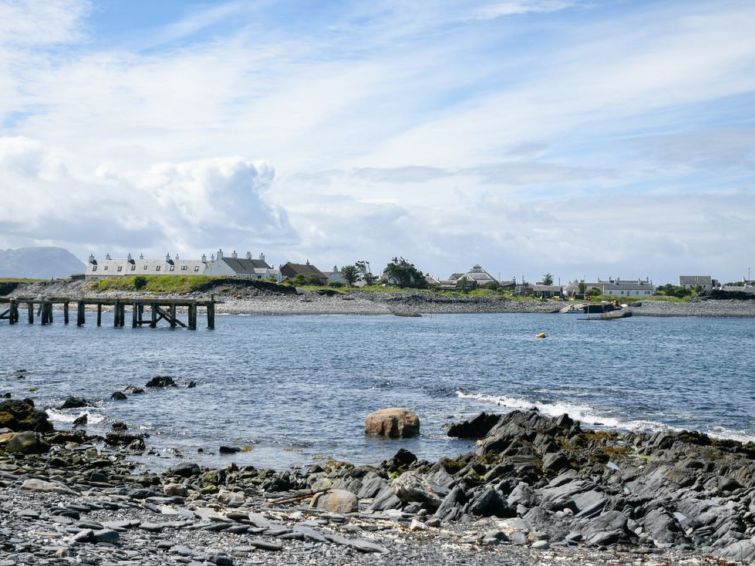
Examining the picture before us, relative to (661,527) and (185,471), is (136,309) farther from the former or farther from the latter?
(661,527)

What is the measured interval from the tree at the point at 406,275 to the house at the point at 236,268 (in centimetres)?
2838

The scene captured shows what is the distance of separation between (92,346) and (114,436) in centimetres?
4547

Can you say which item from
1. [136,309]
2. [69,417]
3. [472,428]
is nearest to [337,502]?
[472,428]

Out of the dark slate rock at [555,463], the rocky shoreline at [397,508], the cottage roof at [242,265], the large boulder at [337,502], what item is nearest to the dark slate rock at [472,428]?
the rocky shoreline at [397,508]

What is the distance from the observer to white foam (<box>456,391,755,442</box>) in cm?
3048

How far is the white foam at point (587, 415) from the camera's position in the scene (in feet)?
100

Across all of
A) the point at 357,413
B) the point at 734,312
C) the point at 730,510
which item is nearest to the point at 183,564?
the point at 730,510

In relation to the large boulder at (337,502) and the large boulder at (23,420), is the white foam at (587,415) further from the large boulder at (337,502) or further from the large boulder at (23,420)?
the large boulder at (23,420)

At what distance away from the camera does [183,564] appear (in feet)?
40.2

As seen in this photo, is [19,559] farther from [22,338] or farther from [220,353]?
[22,338]

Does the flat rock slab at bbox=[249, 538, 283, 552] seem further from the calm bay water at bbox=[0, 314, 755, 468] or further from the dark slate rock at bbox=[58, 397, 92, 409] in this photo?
the dark slate rock at bbox=[58, 397, 92, 409]

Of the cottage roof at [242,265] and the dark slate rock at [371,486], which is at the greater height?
the cottage roof at [242,265]

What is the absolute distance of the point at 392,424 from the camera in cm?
2886

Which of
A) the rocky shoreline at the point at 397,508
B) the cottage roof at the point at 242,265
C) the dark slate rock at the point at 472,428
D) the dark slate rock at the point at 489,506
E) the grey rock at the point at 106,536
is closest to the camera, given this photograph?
the grey rock at the point at 106,536
